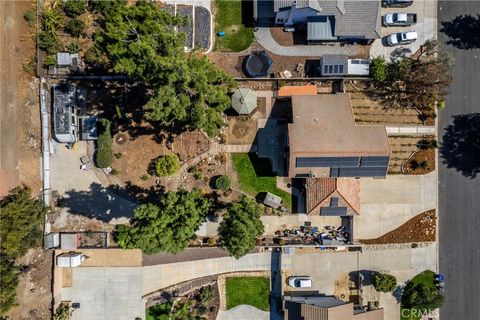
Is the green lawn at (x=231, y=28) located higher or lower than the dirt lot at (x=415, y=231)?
higher

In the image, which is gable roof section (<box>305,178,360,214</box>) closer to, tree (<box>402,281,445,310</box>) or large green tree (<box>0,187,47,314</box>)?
tree (<box>402,281,445,310</box>)

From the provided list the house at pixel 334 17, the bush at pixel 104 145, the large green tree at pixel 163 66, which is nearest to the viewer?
the large green tree at pixel 163 66

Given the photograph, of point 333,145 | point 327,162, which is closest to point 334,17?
point 333,145

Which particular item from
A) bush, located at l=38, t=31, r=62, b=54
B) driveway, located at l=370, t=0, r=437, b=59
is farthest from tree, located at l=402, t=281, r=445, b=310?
bush, located at l=38, t=31, r=62, b=54

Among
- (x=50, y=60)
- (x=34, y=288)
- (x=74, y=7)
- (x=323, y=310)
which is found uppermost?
(x=74, y=7)

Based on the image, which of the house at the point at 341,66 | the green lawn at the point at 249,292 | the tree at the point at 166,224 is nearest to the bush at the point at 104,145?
the tree at the point at 166,224

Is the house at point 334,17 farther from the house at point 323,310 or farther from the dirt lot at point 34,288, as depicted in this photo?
the dirt lot at point 34,288

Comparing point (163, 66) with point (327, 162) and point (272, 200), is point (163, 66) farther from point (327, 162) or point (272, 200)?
point (272, 200)
